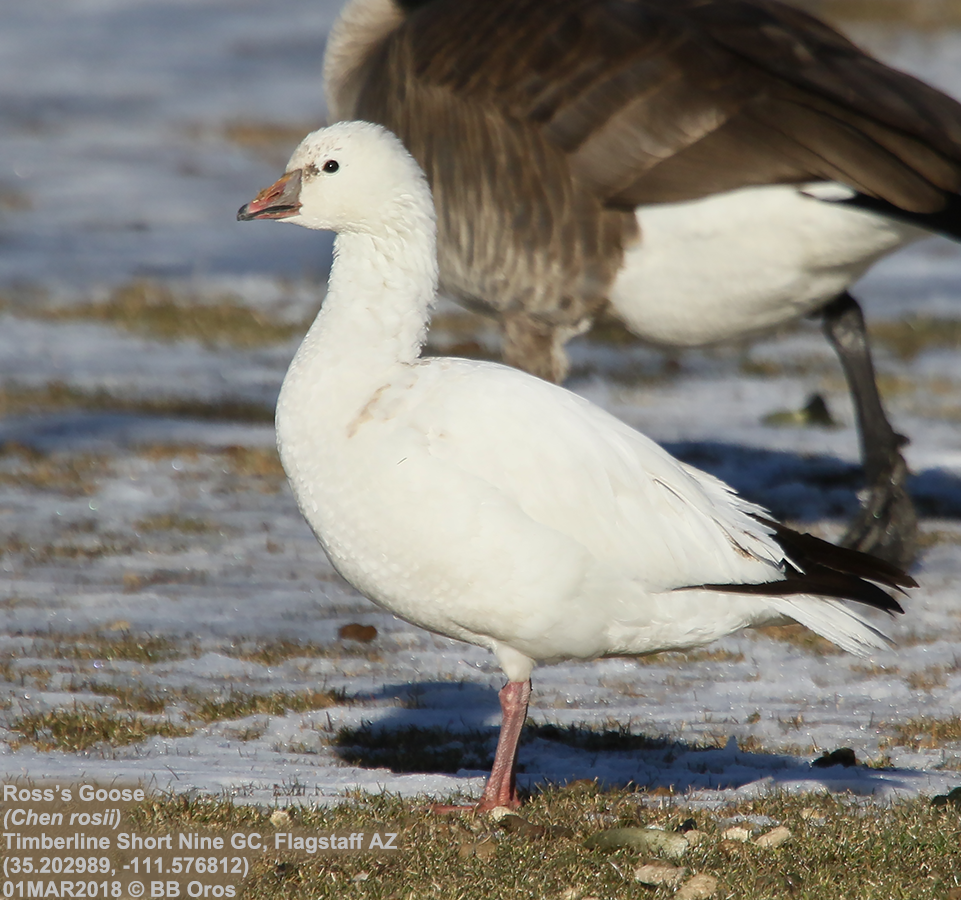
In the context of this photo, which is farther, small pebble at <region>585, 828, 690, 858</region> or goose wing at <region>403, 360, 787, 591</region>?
goose wing at <region>403, 360, 787, 591</region>

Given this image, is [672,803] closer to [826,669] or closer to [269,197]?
[826,669]

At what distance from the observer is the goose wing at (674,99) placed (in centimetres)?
567

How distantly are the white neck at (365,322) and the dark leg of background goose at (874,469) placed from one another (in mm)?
3089

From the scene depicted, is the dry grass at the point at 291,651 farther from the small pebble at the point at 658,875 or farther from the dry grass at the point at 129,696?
the small pebble at the point at 658,875

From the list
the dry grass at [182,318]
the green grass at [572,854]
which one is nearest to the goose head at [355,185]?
the green grass at [572,854]

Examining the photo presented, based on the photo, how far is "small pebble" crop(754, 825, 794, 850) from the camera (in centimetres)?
354

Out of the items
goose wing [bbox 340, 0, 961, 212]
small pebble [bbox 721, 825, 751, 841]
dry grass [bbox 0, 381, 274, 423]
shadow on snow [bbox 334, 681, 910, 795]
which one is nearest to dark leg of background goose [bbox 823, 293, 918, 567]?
goose wing [bbox 340, 0, 961, 212]

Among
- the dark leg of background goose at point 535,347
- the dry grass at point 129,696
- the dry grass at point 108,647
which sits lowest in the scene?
the dry grass at point 108,647

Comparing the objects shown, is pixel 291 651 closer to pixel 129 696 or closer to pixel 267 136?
pixel 129 696

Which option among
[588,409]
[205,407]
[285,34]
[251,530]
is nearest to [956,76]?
[285,34]

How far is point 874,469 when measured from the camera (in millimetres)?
6465

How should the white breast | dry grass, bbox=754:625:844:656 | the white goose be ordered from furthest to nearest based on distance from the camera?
the white breast < dry grass, bbox=754:625:844:656 < the white goose

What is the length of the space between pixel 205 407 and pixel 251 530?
2214mm

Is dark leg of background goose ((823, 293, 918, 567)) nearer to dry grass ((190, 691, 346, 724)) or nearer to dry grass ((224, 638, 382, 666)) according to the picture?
dry grass ((224, 638, 382, 666))
